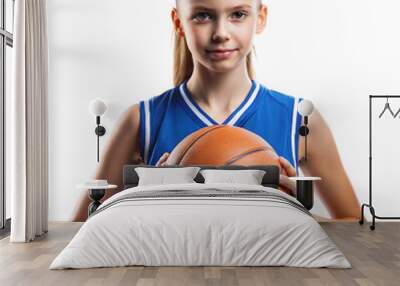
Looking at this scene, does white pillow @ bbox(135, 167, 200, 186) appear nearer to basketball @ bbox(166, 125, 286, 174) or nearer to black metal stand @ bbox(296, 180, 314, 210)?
basketball @ bbox(166, 125, 286, 174)

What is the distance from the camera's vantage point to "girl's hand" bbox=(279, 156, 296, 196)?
23.9 ft

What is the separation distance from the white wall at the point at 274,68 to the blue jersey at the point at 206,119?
0.17 m

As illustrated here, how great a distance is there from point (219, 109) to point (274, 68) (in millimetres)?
905

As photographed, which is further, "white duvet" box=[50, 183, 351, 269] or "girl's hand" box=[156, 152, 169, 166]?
"girl's hand" box=[156, 152, 169, 166]

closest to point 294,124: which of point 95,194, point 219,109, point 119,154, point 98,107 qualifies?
point 219,109

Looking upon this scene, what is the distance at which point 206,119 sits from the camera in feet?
24.2

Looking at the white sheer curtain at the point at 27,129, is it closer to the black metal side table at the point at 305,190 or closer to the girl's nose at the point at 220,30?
the girl's nose at the point at 220,30

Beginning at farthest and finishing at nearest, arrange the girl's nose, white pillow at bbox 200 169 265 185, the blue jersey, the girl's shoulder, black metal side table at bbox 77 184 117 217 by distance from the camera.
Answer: the girl's shoulder < the blue jersey < the girl's nose < black metal side table at bbox 77 184 117 217 < white pillow at bbox 200 169 265 185

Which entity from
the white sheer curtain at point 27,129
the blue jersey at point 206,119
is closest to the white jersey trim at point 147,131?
the blue jersey at point 206,119

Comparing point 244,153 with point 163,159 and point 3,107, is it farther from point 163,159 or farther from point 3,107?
point 3,107

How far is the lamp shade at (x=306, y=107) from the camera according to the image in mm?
7332

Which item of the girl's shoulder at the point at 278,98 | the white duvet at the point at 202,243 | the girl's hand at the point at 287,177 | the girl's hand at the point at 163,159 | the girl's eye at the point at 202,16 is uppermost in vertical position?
the girl's eye at the point at 202,16

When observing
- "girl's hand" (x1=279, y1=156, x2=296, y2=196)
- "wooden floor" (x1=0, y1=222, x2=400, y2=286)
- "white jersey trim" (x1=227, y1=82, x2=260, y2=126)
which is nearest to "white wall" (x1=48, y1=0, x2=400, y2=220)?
"white jersey trim" (x1=227, y1=82, x2=260, y2=126)

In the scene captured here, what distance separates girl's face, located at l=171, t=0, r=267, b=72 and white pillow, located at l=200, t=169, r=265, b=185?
1.43 metres
